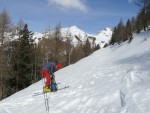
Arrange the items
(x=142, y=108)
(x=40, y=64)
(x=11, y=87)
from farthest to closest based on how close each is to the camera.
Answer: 1. (x=40, y=64)
2. (x=11, y=87)
3. (x=142, y=108)

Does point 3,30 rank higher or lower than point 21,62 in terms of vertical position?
higher

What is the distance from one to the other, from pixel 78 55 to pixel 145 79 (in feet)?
285

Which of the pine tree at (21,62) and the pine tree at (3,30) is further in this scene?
the pine tree at (21,62)

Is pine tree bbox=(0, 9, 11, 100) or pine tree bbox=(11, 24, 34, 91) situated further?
pine tree bbox=(11, 24, 34, 91)

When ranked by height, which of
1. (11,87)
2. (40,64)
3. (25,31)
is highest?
(25,31)

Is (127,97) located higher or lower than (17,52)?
lower

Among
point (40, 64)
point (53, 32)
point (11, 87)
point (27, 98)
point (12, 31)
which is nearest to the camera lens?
point (27, 98)

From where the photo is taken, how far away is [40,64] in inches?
2363

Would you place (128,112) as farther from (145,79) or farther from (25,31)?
(25,31)

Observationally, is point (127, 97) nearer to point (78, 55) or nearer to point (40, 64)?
point (40, 64)

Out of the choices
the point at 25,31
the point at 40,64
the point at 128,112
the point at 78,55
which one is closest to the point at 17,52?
the point at 25,31

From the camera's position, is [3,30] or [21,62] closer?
[3,30]

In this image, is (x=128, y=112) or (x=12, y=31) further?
(x=12, y=31)

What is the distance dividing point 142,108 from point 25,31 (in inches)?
1573
